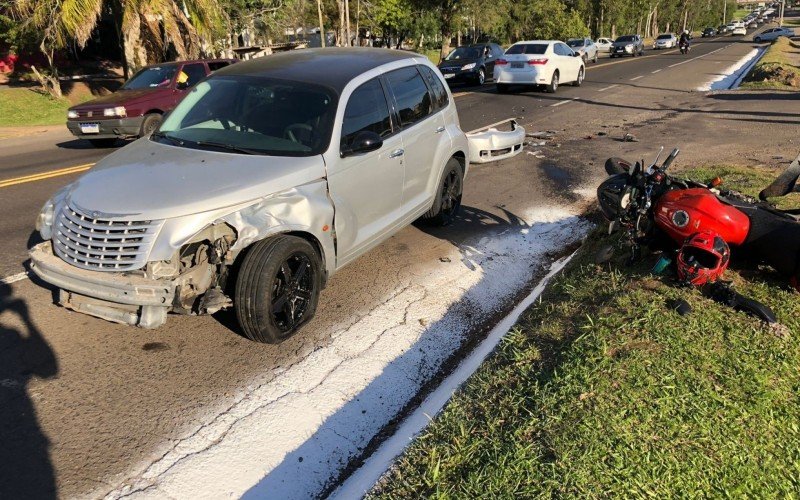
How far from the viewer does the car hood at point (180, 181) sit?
12.5ft

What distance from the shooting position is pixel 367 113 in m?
5.13

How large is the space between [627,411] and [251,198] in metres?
2.65

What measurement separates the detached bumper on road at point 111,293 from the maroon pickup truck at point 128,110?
26.9ft

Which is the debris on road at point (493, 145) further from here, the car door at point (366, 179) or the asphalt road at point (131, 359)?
the car door at point (366, 179)

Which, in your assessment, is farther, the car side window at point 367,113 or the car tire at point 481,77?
the car tire at point 481,77

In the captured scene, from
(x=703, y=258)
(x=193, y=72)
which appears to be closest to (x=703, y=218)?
(x=703, y=258)

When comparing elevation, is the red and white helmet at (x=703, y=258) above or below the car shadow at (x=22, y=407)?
above

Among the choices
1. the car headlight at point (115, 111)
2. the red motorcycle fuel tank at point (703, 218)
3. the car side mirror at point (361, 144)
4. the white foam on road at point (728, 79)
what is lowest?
the white foam on road at point (728, 79)

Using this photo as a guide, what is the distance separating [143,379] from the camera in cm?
389

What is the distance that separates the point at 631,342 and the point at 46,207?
4.22 meters

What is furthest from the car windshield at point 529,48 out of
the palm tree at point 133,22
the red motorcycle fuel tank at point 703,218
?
the red motorcycle fuel tank at point 703,218

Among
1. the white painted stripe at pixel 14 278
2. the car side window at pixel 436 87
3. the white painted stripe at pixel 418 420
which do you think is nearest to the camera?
the white painted stripe at pixel 418 420

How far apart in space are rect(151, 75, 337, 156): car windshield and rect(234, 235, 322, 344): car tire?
83cm

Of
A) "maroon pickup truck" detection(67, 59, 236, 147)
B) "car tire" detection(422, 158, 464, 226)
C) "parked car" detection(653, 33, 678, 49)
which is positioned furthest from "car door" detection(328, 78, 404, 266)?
"parked car" detection(653, 33, 678, 49)
